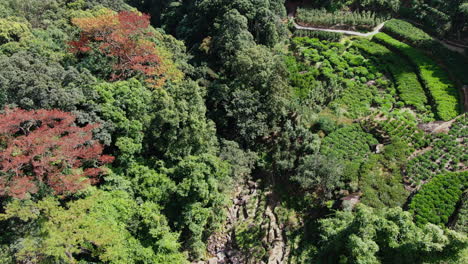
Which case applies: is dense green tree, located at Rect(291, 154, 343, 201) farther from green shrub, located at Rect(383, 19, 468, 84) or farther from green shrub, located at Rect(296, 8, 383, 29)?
green shrub, located at Rect(296, 8, 383, 29)

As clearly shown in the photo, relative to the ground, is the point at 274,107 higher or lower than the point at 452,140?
lower

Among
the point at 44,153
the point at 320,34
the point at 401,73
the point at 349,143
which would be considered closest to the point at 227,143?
the point at 349,143

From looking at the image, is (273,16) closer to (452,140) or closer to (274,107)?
(274,107)

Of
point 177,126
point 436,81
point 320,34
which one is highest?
point 436,81

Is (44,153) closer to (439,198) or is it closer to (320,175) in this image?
(320,175)

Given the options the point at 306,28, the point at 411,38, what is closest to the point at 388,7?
the point at 411,38

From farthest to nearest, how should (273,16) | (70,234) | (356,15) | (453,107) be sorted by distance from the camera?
(356,15) < (273,16) < (453,107) < (70,234)
